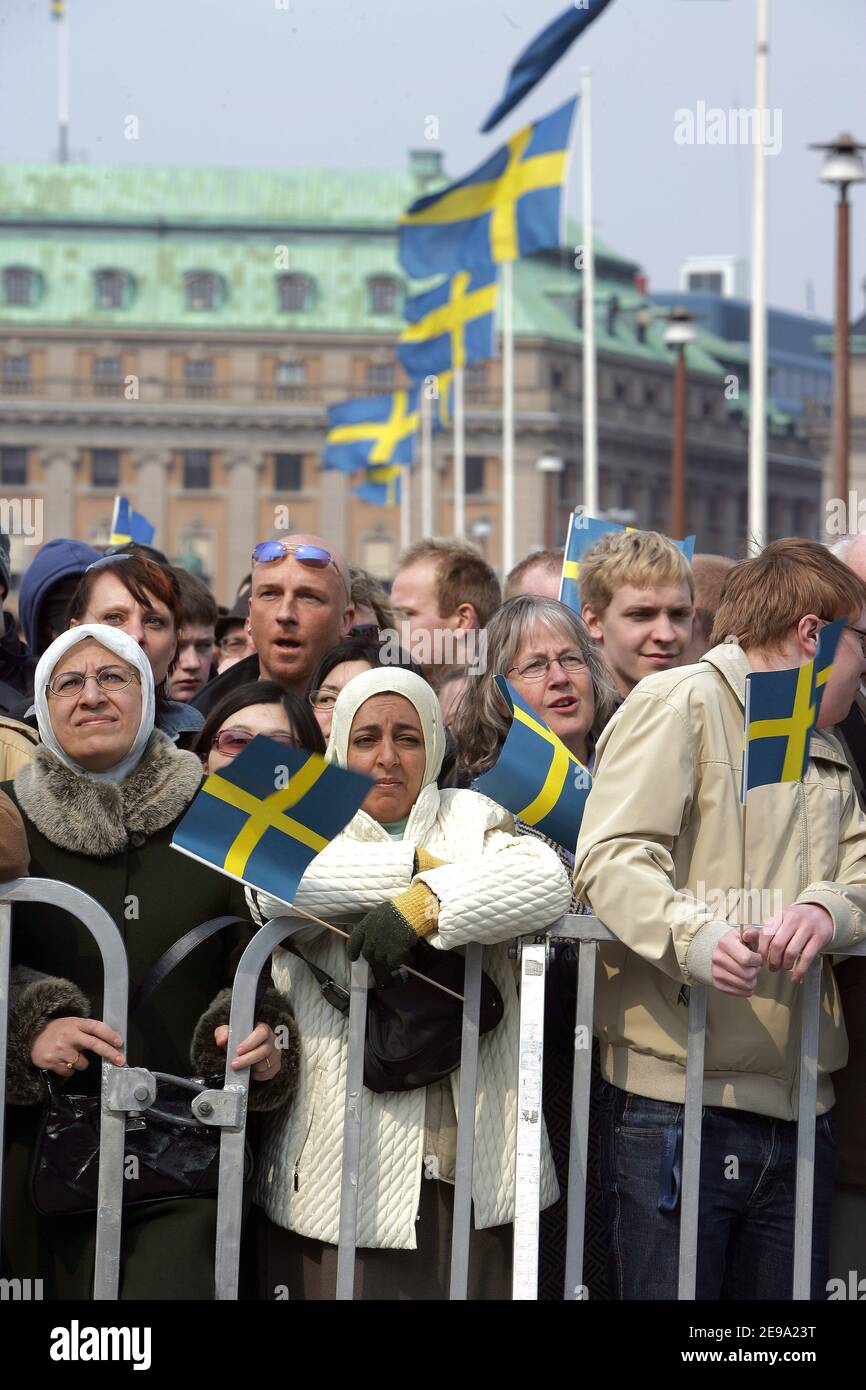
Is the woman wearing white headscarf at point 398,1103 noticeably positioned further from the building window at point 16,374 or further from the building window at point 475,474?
the building window at point 16,374

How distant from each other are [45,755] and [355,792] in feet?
2.39

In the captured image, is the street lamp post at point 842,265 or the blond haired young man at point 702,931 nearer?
the blond haired young man at point 702,931

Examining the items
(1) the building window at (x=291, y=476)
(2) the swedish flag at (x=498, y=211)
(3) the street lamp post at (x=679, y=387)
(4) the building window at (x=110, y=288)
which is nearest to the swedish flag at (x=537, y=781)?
(2) the swedish flag at (x=498, y=211)

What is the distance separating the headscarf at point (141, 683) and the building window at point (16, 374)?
81711 mm

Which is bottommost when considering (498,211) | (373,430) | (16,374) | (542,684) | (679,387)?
(542,684)

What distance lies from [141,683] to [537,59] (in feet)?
46.2

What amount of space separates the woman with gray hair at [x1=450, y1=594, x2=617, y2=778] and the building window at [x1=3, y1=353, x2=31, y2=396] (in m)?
81.0

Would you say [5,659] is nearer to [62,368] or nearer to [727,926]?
[727,926]

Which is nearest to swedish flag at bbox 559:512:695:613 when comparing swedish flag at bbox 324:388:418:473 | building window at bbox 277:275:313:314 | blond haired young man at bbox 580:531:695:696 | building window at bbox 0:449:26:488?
blond haired young man at bbox 580:531:695:696

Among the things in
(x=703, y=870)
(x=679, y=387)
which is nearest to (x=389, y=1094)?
(x=703, y=870)

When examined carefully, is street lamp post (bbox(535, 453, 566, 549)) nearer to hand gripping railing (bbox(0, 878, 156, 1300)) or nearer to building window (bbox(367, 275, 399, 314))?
building window (bbox(367, 275, 399, 314))

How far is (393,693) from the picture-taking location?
4051 millimetres

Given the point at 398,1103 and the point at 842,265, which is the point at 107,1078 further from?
the point at 842,265

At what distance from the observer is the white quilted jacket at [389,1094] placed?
372cm
